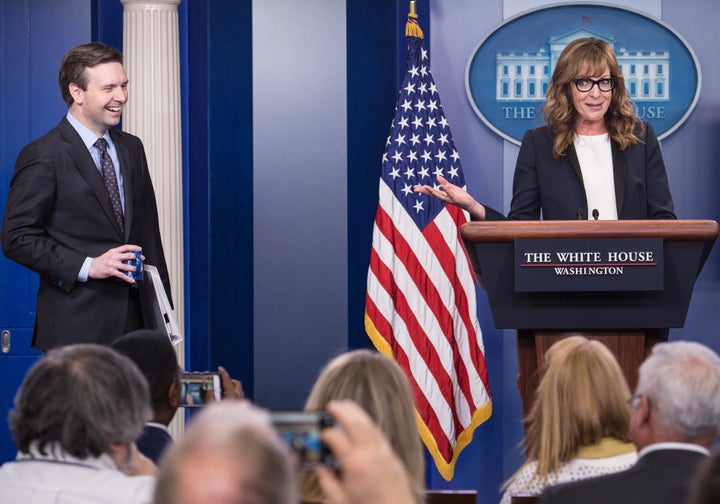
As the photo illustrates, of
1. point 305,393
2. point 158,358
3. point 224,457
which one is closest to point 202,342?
point 305,393

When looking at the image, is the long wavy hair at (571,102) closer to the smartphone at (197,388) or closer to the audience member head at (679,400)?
the smartphone at (197,388)

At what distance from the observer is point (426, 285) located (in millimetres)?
5805

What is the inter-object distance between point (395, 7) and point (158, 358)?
135 inches

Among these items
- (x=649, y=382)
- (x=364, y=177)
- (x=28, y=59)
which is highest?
(x=28, y=59)

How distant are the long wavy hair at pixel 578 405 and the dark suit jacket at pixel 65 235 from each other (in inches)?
85.1

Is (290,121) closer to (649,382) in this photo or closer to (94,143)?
(94,143)

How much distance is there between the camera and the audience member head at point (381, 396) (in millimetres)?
2209

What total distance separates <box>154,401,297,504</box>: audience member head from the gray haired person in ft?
3.17

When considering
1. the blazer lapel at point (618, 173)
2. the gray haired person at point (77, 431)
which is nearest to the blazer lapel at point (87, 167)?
the blazer lapel at point (618, 173)

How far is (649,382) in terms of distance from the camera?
236 cm

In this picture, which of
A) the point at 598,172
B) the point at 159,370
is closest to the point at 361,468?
the point at 159,370

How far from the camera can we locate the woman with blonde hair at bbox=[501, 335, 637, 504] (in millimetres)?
2789

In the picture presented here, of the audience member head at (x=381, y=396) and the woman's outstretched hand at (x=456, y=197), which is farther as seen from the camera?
the woman's outstretched hand at (x=456, y=197)

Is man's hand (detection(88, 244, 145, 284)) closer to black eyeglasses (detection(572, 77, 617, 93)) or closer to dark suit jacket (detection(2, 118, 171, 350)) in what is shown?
dark suit jacket (detection(2, 118, 171, 350))
